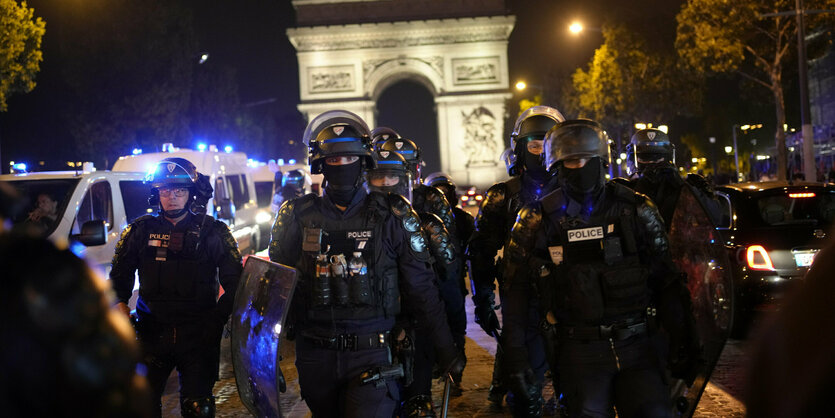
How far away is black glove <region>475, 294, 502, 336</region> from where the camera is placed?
5.16 metres

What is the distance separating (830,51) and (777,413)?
41668 millimetres

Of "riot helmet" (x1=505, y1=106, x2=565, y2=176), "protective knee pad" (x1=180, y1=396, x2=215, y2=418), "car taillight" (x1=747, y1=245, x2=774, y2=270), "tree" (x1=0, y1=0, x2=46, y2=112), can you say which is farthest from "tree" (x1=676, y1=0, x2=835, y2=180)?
"protective knee pad" (x1=180, y1=396, x2=215, y2=418)

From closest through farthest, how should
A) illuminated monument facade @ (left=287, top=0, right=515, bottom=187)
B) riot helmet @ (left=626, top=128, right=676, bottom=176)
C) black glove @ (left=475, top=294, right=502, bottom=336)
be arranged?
black glove @ (left=475, top=294, right=502, bottom=336) < riot helmet @ (left=626, top=128, right=676, bottom=176) < illuminated monument facade @ (left=287, top=0, right=515, bottom=187)

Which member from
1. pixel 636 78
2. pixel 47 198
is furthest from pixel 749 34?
pixel 47 198

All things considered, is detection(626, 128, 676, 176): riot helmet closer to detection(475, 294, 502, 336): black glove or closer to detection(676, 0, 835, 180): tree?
detection(475, 294, 502, 336): black glove

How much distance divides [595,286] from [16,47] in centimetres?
1799

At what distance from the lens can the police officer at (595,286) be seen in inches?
131

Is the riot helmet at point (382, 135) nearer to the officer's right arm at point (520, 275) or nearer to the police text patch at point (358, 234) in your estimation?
the police text patch at point (358, 234)

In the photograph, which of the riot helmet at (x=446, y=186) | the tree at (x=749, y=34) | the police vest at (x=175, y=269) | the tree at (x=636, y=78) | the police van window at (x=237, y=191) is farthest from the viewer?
the tree at (x=636, y=78)

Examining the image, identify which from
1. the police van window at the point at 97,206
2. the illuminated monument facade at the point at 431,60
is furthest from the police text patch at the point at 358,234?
the illuminated monument facade at the point at 431,60

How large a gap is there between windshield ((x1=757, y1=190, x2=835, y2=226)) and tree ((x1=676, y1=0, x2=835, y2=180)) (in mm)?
16737

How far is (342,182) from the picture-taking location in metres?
3.78

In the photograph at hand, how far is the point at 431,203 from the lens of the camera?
225 inches

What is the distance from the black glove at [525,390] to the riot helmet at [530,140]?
5.84ft
